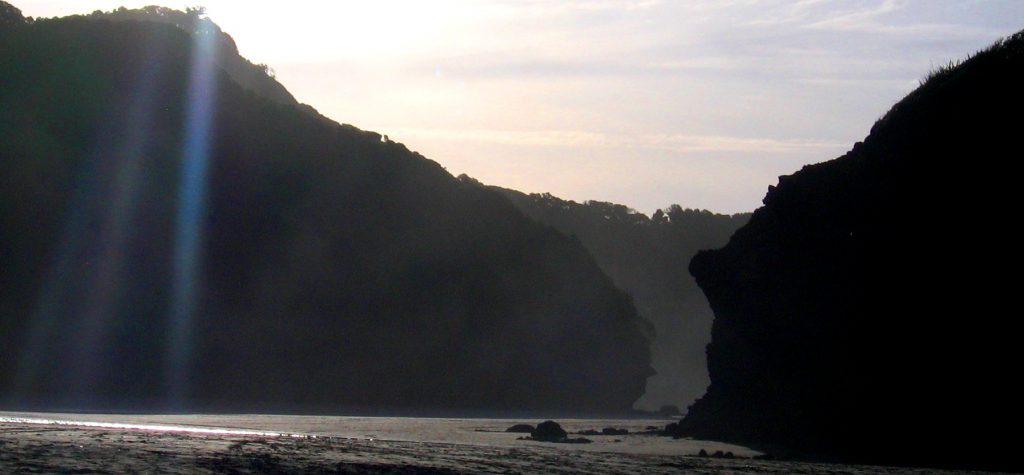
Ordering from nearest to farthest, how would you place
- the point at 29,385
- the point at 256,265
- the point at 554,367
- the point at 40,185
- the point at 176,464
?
1. the point at 176,464
2. the point at 29,385
3. the point at 40,185
4. the point at 256,265
5. the point at 554,367

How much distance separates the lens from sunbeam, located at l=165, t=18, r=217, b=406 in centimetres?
5112

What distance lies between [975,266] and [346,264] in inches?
1674

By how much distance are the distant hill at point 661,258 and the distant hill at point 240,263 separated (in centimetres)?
2772

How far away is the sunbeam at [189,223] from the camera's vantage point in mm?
51125

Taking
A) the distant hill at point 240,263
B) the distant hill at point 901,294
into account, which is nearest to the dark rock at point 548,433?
the distant hill at point 901,294

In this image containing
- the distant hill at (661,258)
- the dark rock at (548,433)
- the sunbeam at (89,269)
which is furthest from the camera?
the distant hill at (661,258)

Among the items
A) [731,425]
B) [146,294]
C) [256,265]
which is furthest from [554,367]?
[731,425]

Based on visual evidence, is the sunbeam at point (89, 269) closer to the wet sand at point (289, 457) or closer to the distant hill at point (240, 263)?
the distant hill at point (240, 263)

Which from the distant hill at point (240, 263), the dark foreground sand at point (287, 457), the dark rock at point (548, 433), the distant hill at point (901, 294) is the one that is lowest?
the dark foreground sand at point (287, 457)

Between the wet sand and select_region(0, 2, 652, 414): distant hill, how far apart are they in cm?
2532

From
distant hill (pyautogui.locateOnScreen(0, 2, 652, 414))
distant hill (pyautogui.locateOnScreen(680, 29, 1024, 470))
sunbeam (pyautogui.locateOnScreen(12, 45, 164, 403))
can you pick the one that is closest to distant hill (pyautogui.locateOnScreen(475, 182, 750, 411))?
distant hill (pyautogui.locateOnScreen(0, 2, 652, 414))

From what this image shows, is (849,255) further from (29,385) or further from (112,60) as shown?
(112,60)

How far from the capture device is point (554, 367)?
6581cm

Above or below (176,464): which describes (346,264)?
above
